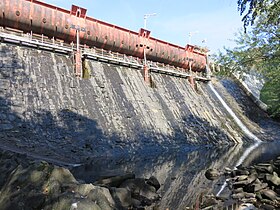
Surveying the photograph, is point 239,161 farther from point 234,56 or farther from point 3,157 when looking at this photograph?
point 3,157

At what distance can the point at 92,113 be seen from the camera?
20.6 m

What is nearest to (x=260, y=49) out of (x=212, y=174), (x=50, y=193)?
(x=212, y=174)

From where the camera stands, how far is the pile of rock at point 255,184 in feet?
32.4

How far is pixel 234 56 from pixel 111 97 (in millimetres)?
10876

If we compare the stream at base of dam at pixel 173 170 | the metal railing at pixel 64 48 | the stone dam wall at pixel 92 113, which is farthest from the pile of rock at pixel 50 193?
the metal railing at pixel 64 48

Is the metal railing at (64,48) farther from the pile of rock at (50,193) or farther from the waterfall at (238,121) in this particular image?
the pile of rock at (50,193)

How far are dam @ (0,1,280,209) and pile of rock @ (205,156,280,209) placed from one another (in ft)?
4.28

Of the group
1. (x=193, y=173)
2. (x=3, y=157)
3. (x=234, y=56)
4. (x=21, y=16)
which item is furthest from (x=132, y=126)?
(x=21, y=16)

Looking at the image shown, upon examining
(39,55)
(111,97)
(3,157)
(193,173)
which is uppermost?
(39,55)

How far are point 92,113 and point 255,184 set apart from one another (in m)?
13.0

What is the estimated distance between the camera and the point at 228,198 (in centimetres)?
1032

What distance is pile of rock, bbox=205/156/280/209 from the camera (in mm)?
9880

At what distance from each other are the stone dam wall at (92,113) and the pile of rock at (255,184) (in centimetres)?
787

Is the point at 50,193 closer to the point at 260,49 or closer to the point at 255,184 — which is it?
the point at 255,184
